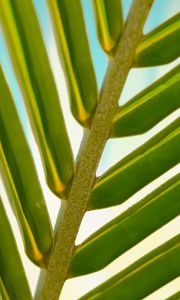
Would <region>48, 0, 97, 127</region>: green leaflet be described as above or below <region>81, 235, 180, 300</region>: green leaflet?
above

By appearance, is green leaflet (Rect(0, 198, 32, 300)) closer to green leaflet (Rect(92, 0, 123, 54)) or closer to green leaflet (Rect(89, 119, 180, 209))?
green leaflet (Rect(89, 119, 180, 209))

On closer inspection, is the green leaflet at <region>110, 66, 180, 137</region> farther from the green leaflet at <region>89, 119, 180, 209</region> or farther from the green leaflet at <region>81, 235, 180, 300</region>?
the green leaflet at <region>81, 235, 180, 300</region>

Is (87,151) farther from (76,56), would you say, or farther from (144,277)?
(144,277)

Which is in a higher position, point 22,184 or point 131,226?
point 22,184

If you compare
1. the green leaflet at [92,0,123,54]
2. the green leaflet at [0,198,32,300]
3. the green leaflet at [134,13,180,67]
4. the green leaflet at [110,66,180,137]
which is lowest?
the green leaflet at [0,198,32,300]

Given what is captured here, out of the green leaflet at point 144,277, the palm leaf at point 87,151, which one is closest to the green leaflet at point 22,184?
the palm leaf at point 87,151

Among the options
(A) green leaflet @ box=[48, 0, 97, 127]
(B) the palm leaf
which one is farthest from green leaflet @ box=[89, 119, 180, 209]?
(A) green leaflet @ box=[48, 0, 97, 127]

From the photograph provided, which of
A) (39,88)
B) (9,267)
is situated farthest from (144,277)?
(39,88)

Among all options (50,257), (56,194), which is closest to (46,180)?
(56,194)

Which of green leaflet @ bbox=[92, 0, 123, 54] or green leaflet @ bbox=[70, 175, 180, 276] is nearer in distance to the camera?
green leaflet @ bbox=[92, 0, 123, 54]
